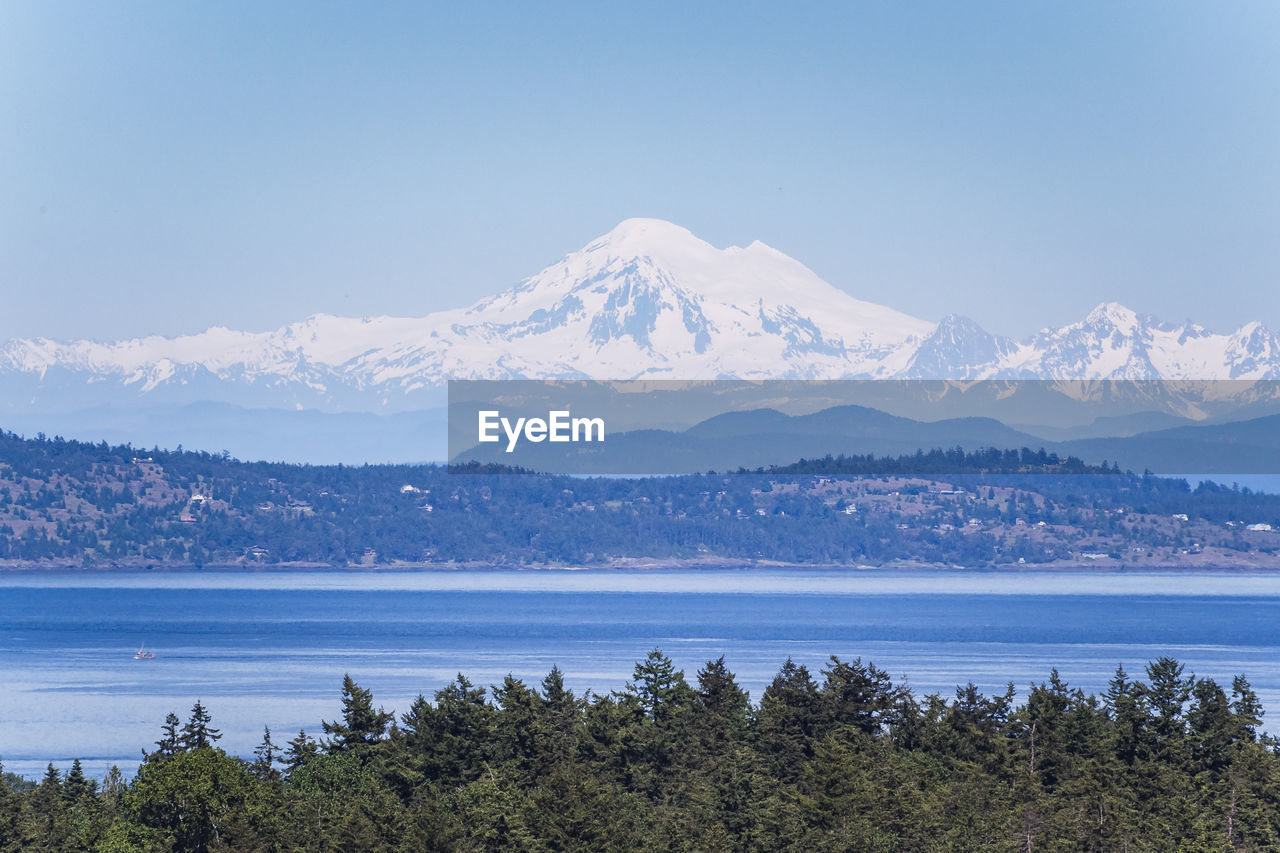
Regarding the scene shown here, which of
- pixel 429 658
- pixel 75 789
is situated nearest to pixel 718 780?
pixel 75 789

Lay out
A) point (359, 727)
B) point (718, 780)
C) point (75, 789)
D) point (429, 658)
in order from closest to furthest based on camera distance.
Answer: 1. point (718, 780)
2. point (75, 789)
3. point (359, 727)
4. point (429, 658)

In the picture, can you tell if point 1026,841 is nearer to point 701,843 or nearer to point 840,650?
point 701,843

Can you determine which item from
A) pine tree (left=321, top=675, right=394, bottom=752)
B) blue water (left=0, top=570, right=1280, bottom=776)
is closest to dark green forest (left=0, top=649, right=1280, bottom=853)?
pine tree (left=321, top=675, right=394, bottom=752)

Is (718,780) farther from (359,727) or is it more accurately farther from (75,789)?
(75,789)

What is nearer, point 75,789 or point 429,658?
point 75,789

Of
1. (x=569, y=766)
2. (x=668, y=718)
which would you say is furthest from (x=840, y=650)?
(x=569, y=766)

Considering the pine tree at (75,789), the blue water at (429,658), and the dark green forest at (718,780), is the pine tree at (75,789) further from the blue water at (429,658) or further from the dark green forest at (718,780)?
the blue water at (429,658)

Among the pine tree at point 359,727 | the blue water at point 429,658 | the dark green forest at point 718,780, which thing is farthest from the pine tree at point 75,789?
the blue water at point 429,658

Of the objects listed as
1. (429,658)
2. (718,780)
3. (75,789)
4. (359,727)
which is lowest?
(429,658)

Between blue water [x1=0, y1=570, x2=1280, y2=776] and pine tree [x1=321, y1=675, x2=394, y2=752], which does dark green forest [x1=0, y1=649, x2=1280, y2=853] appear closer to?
pine tree [x1=321, y1=675, x2=394, y2=752]
